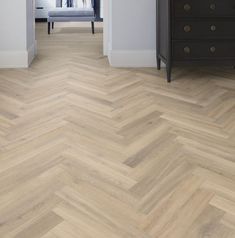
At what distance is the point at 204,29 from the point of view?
2.71 metres

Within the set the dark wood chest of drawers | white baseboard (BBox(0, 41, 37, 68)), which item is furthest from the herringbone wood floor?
white baseboard (BBox(0, 41, 37, 68))

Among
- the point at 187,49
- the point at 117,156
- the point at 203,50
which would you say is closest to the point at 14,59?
the point at 187,49

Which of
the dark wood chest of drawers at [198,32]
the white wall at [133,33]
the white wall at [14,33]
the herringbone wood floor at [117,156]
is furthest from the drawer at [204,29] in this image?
the white wall at [14,33]

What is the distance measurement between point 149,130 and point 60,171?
0.61m

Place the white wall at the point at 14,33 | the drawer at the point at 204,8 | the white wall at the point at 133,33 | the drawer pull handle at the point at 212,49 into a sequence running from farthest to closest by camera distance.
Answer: the white wall at the point at 133,33
the white wall at the point at 14,33
the drawer pull handle at the point at 212,49
the drawer at the point at 204,8

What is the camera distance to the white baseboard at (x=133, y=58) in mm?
3232

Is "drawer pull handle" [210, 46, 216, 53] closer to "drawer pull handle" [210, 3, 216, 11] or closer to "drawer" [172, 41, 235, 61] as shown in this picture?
"drawer" [172, 41, 235, 61]

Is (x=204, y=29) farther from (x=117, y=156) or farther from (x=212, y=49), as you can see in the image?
(x=117, y=156)

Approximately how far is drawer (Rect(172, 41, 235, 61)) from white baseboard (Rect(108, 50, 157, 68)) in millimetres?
557

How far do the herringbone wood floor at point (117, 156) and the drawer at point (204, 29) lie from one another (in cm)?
34

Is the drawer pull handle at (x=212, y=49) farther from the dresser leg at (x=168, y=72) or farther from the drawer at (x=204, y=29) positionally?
the dresser leg at (x=168, y=72)

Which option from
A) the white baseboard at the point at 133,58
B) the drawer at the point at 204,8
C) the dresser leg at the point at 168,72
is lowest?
the dresser leg at the point at 168,72

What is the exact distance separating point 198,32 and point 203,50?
14 centimetres

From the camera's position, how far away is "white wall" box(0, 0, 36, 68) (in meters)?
3.03
